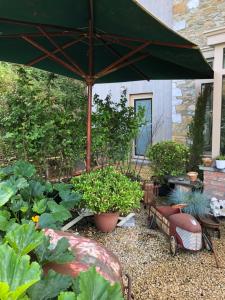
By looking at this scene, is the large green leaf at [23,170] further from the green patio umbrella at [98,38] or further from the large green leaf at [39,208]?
the green patio umbrella at [98,38]

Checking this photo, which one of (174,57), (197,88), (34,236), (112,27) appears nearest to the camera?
(34,236)

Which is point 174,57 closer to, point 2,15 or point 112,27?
point 112,27

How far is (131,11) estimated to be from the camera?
2619 millimetres

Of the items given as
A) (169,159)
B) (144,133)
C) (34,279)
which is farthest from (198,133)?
(34,279)

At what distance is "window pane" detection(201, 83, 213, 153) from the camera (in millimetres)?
6027

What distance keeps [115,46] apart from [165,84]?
3.52 m

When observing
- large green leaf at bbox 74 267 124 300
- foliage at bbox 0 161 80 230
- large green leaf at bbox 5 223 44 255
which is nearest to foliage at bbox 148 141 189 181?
foliage at bbox 0 161 80 230

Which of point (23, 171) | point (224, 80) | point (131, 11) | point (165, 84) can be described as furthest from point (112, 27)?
point (165, 84)

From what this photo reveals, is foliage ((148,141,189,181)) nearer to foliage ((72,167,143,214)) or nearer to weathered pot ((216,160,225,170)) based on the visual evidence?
weathered pot ((216,160,225,170))

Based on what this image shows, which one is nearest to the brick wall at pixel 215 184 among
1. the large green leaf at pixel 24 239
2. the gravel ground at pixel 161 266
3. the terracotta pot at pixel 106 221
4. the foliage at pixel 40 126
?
the gravel ground at pixel 161 266

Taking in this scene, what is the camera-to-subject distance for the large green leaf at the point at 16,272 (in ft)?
3.63

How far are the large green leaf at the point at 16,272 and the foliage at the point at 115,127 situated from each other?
377 centimetres

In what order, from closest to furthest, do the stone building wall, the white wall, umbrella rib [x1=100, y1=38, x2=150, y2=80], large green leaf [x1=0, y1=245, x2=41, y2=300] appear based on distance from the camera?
large green leaf [x1=0, y1=245, x2=41, y2=300] < umbrella rib [x1=100, y1=38, x2=150, y2=80] < the stone building wall < the white wall

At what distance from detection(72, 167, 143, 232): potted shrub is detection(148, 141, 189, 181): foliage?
2170 mm
